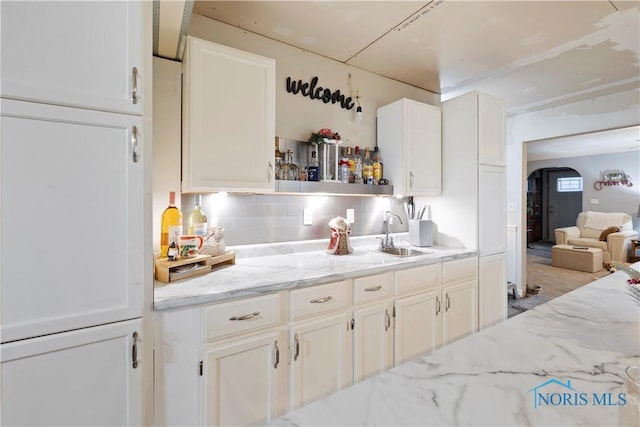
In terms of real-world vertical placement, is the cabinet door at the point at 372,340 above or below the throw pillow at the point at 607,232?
below

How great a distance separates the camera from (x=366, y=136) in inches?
106

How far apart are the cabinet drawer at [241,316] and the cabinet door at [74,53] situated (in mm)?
887

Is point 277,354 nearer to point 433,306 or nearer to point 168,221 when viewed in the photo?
point 168,221

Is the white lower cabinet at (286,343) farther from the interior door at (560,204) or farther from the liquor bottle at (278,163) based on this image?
the interior door at (560,204)

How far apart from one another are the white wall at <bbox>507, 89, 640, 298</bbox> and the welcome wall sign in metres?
2.91

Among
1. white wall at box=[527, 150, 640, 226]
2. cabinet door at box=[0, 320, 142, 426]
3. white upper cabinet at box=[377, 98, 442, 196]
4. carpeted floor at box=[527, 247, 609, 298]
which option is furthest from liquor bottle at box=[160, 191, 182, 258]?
white wall at box=[527, 150, 640, 226]

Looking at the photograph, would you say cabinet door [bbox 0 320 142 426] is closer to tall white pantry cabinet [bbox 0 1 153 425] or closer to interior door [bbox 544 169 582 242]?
tall white pantry cabinet [bbox 0 1 153 425]

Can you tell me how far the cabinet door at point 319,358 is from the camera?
5.03 feet

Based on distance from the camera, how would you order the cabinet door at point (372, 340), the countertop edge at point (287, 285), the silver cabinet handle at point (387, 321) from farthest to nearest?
the silver cabinet handle at point (387, 321) < the cabinet door at point (372, 340) < the countertop edge at point (287, 285)

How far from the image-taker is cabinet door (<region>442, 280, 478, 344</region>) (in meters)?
2.23

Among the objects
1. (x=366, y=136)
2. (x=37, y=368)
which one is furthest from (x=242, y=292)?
(x=366, y=136)

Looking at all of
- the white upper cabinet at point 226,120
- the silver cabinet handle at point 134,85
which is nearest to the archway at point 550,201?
the white upper cabinet at point 226,120

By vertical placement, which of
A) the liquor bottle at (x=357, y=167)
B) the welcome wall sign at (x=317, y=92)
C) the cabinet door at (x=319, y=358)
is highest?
the welcome wall sign at (x=317, y=92)

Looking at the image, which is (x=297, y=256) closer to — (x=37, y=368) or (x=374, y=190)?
(x=374, y=190)
